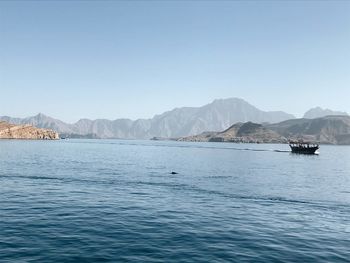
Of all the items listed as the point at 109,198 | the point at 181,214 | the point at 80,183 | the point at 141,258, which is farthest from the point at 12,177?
the point at 141,258

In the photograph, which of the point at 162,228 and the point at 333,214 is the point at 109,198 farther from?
the point at 333,214

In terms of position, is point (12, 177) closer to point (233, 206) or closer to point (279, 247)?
point (233, 206)

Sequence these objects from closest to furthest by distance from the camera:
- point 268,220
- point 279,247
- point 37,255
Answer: point 37,255 → point 279,247 → point 268,220

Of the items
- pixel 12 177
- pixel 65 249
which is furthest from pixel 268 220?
pixel 12 177

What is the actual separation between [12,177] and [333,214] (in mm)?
62565

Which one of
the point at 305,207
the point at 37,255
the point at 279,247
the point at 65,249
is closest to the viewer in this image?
the point at 37,255

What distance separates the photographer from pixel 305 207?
162 ft

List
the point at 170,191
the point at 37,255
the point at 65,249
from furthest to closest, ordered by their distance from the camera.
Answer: the point at 170,191 < the point at 65,249 < the point at 37,255

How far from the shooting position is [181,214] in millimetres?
42000

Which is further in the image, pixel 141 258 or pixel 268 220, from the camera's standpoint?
pixel 268 220

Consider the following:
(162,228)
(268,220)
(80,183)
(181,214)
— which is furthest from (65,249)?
(80,183)

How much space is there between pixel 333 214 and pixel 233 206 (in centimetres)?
1339

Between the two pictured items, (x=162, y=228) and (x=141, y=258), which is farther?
(x=162, y=228)

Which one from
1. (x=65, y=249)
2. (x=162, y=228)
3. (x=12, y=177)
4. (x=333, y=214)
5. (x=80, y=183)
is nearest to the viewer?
(x=65, y=249)
